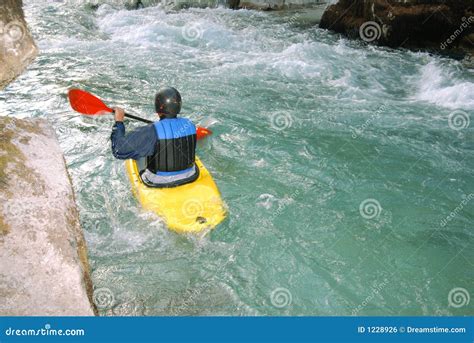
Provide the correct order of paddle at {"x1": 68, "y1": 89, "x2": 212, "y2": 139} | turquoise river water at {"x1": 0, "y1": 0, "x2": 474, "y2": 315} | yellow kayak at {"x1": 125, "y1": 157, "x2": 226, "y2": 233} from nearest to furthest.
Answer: turquoise river water at {"x1": 0, "y1": 0, "x2": 474, "y2": 315}
yellow kayak at {"x1": 125, "y1": 157, "x2": 226, "y2": 233}
paddle at {"x1": 68, "y1": 89, "x2": 212, "y2": 139}

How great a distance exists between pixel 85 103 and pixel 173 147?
158cm

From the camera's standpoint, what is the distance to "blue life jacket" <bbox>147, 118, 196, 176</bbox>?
3.82 m

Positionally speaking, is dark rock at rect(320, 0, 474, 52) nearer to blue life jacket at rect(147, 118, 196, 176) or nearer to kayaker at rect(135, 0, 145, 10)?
kayaker at rect(135, 0, 145, 10)

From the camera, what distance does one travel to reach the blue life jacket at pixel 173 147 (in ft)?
12.5

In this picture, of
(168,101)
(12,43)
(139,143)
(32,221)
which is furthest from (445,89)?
(32,221)

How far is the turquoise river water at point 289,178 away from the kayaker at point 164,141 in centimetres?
51

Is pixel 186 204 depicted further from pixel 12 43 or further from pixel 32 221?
pixel 12 43

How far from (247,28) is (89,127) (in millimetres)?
8598

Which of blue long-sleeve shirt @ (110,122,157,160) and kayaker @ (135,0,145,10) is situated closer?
blue long-sleeve shirt @ (110,122,157,160)

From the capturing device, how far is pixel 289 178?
5.14 metres

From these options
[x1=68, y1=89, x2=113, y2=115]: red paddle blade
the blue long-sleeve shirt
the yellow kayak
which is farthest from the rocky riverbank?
[x1=68, y1=89, x2=113, y2=115]: red paddle blade

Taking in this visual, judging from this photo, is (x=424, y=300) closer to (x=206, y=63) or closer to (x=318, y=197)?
(x=318, y=197)

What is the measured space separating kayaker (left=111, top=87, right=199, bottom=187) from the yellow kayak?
0.37 feet

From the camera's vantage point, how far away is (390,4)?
11.5 meters
